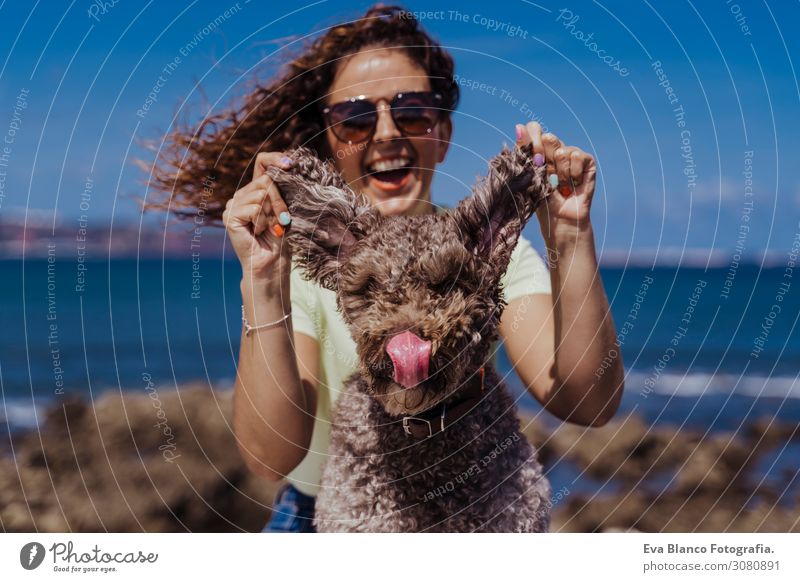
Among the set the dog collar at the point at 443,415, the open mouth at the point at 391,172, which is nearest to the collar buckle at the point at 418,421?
the dog collar at the point at 443,415

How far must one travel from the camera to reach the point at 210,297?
2900 cm

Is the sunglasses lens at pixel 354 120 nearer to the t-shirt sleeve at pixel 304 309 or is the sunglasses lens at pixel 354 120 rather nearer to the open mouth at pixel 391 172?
the open mouth at pixel 391 172

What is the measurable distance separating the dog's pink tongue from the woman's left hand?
3.42 ft

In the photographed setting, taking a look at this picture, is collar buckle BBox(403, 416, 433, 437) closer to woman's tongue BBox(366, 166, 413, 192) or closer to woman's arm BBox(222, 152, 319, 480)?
woman's arm BBox(222, 152, 319, 480)

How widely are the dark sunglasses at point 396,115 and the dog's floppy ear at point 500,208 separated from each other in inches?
45.9

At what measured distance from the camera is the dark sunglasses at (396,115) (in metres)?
4.56

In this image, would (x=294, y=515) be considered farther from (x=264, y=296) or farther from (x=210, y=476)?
(x=210, y=476)

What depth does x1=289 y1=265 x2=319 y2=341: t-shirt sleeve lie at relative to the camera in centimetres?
499

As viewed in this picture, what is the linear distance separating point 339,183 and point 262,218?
0.50 meters

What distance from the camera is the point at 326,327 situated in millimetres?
5027

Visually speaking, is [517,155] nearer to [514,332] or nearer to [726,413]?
[514,332]

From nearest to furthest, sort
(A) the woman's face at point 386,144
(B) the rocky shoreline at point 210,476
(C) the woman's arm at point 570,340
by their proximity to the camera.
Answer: (C) the woman's arm at point 570,340 → (A) the woman's face at point 386,144 → (B) the rocky shoreline at point 210,476

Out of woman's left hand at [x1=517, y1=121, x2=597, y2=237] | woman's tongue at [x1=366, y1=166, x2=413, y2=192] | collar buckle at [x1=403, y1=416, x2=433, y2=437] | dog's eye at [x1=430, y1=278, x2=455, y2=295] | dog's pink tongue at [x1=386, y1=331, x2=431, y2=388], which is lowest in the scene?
collar buckle at [x1=403, y1=416, x2=433, y2=437]

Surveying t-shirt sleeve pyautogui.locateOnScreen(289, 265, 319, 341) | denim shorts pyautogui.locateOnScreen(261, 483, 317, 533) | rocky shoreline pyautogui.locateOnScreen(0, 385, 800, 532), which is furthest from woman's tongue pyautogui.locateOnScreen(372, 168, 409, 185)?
rocky shoreline pyautogui.locateOnScreen(0, 385, 800, 532)
